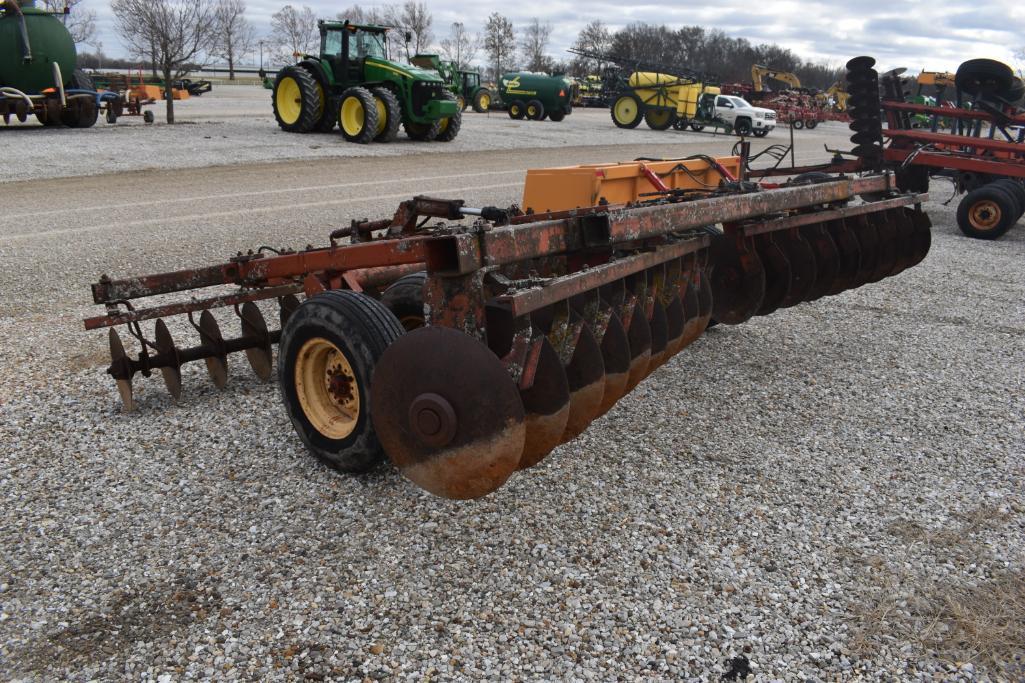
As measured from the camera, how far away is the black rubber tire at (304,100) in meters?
16.8

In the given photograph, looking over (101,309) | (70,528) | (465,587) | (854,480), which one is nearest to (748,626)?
(465,587)

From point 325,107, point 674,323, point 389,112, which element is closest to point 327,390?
point 674,323

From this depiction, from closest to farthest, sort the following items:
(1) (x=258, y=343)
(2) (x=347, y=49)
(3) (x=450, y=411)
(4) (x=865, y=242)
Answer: (3) (x=450, y=411), (1) (x=258, y=343), (4) (x=865, y=242), (2) (x=347, y=49)

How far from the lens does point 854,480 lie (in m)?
3.72

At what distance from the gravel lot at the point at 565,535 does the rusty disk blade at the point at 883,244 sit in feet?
1.84

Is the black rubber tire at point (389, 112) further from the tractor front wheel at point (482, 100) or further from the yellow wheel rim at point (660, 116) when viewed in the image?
the tractor front wheel at point (482, 100)

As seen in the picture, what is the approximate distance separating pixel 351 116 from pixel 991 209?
11.6 metres

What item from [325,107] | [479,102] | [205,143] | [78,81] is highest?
[479,102]

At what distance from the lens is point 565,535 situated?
125 inches

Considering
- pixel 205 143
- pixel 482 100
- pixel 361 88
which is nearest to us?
pixel 205 143

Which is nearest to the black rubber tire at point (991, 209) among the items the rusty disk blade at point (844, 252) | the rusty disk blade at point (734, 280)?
the rusty disk blade at point (844, 252)

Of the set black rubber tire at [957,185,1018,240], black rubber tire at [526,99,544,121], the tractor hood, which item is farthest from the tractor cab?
black rubber tire at [526,99,544,121]

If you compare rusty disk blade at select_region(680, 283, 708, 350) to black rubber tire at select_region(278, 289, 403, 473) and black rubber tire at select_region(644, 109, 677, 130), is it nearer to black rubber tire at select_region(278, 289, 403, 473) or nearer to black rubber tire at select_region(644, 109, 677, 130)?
black rubber tire at select_region(278, 289, 403, 473)

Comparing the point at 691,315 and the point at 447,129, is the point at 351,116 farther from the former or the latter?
the point at 691,315
